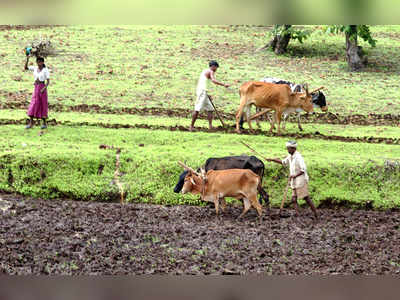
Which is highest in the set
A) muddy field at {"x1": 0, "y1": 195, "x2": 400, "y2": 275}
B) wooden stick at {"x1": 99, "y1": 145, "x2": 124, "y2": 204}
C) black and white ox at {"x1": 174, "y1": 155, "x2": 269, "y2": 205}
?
black and white ox at {"x1": 174, "y1": 155, "x2": 269, "y2": 205}

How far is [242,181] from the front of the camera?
9.18 meters

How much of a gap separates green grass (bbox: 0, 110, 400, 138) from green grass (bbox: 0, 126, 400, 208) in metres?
2.62

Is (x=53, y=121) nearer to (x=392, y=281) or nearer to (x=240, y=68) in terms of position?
(x=240, y=68)

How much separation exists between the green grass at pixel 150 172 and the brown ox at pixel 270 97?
2042 millimetres

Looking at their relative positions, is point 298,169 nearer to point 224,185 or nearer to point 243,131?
point 224,185

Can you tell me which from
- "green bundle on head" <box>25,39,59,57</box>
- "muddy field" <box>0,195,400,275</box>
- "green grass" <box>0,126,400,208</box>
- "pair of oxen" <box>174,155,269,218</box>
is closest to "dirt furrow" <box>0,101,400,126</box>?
"green grass" <box>0,126,400,208</box>

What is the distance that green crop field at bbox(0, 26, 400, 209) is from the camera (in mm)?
10797

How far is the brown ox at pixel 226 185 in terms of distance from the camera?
30.0ft

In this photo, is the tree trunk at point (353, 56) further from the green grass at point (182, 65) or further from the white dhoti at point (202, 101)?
the white dhoti at point (202, 101)

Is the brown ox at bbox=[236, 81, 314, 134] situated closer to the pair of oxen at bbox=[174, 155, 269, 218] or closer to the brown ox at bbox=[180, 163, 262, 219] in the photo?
the pair of oxen at bbox=[174, 155, 269, 218]

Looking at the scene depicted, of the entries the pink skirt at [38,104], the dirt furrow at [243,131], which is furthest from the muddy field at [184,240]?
the dirt furrow at [243,131]

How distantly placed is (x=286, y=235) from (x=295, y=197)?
0.80 m

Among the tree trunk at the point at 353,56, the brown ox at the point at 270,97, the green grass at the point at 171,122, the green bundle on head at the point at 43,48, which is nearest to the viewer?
the brown ox at the point at 270,97

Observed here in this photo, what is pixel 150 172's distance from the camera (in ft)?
36.2
